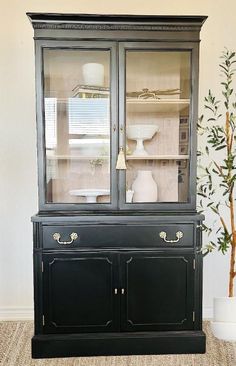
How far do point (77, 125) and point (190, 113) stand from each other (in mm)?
719

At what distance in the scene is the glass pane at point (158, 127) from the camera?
219 cm

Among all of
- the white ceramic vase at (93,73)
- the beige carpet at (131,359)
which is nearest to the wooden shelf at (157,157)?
the white ceramic vase at (93,73)

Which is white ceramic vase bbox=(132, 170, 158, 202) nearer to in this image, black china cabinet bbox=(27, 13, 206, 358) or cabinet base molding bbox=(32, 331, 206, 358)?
black china cabinet bbox=(27, 13, 206, 358)

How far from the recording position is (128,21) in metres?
2.04

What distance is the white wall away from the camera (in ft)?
8.14

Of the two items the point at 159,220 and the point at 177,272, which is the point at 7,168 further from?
the point at 177,272

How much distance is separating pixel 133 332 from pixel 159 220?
2.36 feet

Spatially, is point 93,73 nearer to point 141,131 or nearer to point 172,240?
point 141,131

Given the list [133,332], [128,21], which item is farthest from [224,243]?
[128,21]

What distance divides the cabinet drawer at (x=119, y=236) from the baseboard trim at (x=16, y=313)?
842mm

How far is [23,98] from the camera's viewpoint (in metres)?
2.52

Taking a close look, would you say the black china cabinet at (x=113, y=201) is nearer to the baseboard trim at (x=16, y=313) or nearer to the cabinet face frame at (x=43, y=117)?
the cabinet face frame at (x=43, y=117)

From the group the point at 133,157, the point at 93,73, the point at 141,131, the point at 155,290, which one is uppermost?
the point at 93,73

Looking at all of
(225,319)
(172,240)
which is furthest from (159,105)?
(225,319)
